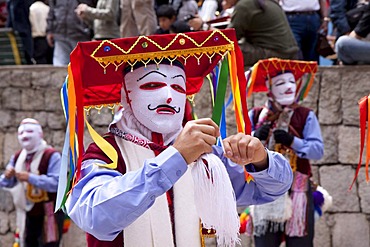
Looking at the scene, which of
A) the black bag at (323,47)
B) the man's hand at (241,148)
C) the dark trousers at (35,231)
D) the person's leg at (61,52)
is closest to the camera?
the man's hand at (241,148)

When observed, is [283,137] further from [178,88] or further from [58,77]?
[58,77]

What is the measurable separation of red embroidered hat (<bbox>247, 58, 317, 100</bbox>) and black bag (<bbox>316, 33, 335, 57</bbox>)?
4.75 feet

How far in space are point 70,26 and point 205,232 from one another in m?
6.28

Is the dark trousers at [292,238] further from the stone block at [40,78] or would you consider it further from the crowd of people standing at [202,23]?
the stone block at [40,78]

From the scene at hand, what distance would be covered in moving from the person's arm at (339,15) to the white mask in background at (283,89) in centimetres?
204

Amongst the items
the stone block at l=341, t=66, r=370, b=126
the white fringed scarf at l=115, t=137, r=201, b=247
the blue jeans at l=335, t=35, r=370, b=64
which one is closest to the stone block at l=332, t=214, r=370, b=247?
the stone block at l=341, t=66, r=370, b=126

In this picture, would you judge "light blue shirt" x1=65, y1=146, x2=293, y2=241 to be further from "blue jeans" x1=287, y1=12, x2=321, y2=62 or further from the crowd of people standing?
"blue jeans" x1=287, y1=12, x2=321, y2=62

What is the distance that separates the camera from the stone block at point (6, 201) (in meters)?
9.80

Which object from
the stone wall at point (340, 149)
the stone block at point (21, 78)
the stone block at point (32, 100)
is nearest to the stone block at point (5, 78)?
the stone block at point (21, 78)

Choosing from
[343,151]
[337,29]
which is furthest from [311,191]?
[337,29]

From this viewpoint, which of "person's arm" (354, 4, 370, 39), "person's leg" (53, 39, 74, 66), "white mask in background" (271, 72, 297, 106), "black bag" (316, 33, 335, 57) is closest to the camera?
"white mask in background" (271, 72, 297, 106)

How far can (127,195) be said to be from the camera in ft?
12.2

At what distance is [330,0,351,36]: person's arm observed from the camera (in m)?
9.17

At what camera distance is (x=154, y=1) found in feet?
32.9
